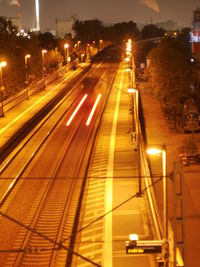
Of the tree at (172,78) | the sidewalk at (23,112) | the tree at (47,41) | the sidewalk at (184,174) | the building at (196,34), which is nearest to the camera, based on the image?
the sidewalk at (184,174)

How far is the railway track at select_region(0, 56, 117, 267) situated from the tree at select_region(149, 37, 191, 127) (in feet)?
22.0

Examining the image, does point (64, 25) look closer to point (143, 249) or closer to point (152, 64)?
point (152, 64)

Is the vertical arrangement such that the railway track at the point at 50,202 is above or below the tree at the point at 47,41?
below

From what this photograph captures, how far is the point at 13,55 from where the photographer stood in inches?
1660

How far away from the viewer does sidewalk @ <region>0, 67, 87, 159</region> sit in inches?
1050

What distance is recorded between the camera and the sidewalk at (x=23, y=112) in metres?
26.7

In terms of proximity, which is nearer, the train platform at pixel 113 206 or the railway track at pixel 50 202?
the train platform at pixel 113 206

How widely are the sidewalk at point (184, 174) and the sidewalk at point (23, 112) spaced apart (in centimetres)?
686

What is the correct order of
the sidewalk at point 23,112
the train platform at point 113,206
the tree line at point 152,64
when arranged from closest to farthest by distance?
the train platform at point 113,206 → the sidewalk at point 23,112 → the tree line at point 152,64

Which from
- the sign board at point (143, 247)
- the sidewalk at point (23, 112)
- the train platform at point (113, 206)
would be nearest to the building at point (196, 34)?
the sidewalk at point (23, 112)

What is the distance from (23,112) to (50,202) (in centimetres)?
1664

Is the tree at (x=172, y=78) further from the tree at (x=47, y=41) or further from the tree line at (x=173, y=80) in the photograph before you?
the tree at (x=47, y=41)

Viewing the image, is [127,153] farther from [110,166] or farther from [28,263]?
[28,263]

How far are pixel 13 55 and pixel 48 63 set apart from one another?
20116 mm
